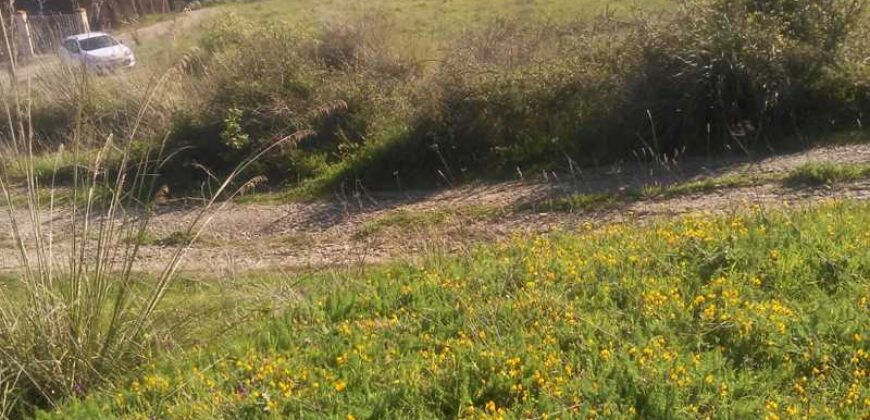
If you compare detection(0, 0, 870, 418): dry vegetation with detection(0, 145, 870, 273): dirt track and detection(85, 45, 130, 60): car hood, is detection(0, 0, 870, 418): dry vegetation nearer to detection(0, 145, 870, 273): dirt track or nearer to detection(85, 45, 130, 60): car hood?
detection(0, 145, 870, 273): dirt track

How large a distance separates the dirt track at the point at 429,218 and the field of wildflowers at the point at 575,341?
135 centimetres

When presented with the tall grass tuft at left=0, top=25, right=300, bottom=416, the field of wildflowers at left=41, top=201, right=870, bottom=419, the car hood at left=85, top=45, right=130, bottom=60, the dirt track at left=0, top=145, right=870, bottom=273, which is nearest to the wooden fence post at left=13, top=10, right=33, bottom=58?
the dirt track at left=0, top=145, right=870, bottom=273

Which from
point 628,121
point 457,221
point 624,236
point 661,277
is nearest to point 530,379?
point 661,277

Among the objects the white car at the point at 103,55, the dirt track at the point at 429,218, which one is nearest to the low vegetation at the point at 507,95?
the dirt track at the point at 429,218

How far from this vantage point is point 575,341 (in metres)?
4.48

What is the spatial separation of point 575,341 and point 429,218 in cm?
442

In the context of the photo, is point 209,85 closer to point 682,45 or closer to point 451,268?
point 682,45

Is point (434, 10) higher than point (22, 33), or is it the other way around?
point (22, 33)

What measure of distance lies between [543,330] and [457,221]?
402 centimetres

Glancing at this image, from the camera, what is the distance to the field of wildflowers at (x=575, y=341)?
3965 millimetres

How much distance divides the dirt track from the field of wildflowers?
4.42ft

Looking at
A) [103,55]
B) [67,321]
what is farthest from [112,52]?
[67,321]

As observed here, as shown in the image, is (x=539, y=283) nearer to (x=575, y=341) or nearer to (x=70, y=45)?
(x=575, y=341)

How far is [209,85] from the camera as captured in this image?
12297 millimetres
